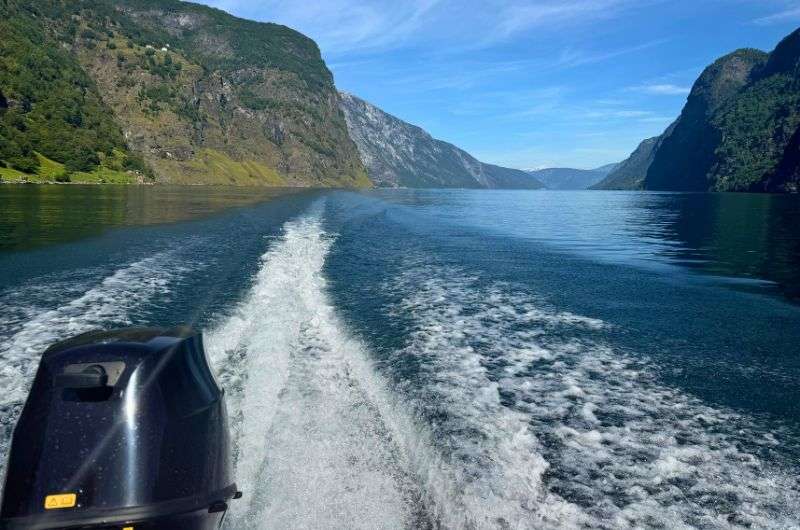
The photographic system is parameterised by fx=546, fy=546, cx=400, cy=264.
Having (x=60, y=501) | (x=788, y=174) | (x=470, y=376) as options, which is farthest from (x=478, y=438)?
(x=788, y=174)

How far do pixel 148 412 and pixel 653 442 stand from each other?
6.61 metres

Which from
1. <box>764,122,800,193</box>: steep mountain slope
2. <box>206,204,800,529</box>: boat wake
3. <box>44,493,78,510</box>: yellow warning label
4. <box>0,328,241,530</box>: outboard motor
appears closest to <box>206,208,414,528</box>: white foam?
<box>206,204,800,529</box>: boat wake

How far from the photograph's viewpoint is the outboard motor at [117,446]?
14.9 feet

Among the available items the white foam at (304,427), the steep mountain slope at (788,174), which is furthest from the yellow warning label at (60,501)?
the steep mountain slope at (788,174)

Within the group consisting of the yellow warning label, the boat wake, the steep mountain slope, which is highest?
the steep mountain slope

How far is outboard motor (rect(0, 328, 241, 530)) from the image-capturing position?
4.55 m

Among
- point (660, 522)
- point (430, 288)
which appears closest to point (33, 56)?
point (430, 288)

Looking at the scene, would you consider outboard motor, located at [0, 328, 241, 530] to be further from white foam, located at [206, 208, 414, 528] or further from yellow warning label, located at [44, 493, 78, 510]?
white foam, located at [206, 208, 414, 528]

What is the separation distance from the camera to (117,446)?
4.87 metres

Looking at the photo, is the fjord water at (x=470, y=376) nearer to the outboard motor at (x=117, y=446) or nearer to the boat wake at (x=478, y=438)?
the boat wake at (x=478, y=438)

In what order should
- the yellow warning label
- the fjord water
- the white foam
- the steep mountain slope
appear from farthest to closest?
the steep mountain slope < the fjord water < the white foam < the yellow warning label

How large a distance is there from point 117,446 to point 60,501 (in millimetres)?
568

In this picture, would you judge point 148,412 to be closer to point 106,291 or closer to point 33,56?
point 106,291

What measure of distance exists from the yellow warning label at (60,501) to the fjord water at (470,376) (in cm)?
184
